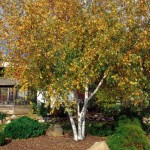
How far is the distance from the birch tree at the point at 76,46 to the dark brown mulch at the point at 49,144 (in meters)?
1.76

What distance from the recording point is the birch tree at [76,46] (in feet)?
43.6

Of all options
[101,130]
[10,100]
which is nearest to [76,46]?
[101,130]

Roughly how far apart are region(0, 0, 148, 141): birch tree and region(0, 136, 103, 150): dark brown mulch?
1.76 metres

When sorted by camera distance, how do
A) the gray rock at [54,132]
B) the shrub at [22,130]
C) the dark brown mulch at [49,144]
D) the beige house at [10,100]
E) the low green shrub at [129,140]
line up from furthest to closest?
the beige house at [10,100] → the gray rock at [54,132] → the shrub at [22,130] → the dark brown mulch at [49,144] → the low green shrub at [129,140]

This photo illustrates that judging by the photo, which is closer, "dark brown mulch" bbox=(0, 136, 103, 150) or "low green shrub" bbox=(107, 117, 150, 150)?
"low green shrub" bbox=(107, 117, 150, 150)

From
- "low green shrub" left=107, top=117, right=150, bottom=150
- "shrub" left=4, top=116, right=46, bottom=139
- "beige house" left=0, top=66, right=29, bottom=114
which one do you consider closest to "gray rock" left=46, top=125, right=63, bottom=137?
"shrub" left=4, top=116, right=46, bottom=139

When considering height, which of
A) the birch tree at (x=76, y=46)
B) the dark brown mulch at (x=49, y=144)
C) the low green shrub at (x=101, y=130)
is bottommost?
the dark brown mulch at (x=49, y=144)

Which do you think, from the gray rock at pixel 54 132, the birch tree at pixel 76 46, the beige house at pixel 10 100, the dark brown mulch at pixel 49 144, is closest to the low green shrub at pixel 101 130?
the dark brown mulch at pixel 49 144

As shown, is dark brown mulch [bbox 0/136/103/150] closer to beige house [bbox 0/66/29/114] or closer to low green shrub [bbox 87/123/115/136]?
low green shrub [bbox 87/123/115/136]

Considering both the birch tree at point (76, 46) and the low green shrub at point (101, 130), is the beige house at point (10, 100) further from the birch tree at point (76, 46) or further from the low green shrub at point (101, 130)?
the birch tree at point (76, 46)

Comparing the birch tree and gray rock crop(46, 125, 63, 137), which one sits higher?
the birch tree

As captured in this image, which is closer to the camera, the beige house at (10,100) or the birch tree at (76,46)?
the birch tree at (76,46)

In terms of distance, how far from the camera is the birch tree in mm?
13289

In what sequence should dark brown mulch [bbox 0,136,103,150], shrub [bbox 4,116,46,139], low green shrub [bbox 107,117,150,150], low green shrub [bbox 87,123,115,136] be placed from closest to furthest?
low green shrub [bbox 107,117,150,150] < dark brown mulch [bbox 0,136,103,150] < shrub [bbox 4,116,46,139] < low green shrub [bbox 87,123,115,136]
